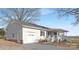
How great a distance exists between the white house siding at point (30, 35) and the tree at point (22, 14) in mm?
137

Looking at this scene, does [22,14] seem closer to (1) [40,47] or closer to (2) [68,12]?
(1) [40,47]

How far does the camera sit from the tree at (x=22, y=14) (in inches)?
93.9

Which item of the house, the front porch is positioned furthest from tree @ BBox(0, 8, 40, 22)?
the front porch

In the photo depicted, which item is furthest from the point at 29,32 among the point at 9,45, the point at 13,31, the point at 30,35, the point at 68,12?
the point at 68,12

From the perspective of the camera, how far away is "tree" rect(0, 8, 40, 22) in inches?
93.9

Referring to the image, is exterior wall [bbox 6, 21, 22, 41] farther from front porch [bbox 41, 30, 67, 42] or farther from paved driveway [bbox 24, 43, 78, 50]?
front porch [bbox 41, 30, 67, 42]

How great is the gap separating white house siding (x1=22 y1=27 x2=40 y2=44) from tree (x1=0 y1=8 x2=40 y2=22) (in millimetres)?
137

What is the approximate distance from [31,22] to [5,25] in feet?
1.16

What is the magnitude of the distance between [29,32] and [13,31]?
22cm

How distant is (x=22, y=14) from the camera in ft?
7.86

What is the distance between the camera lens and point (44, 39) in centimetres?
241
